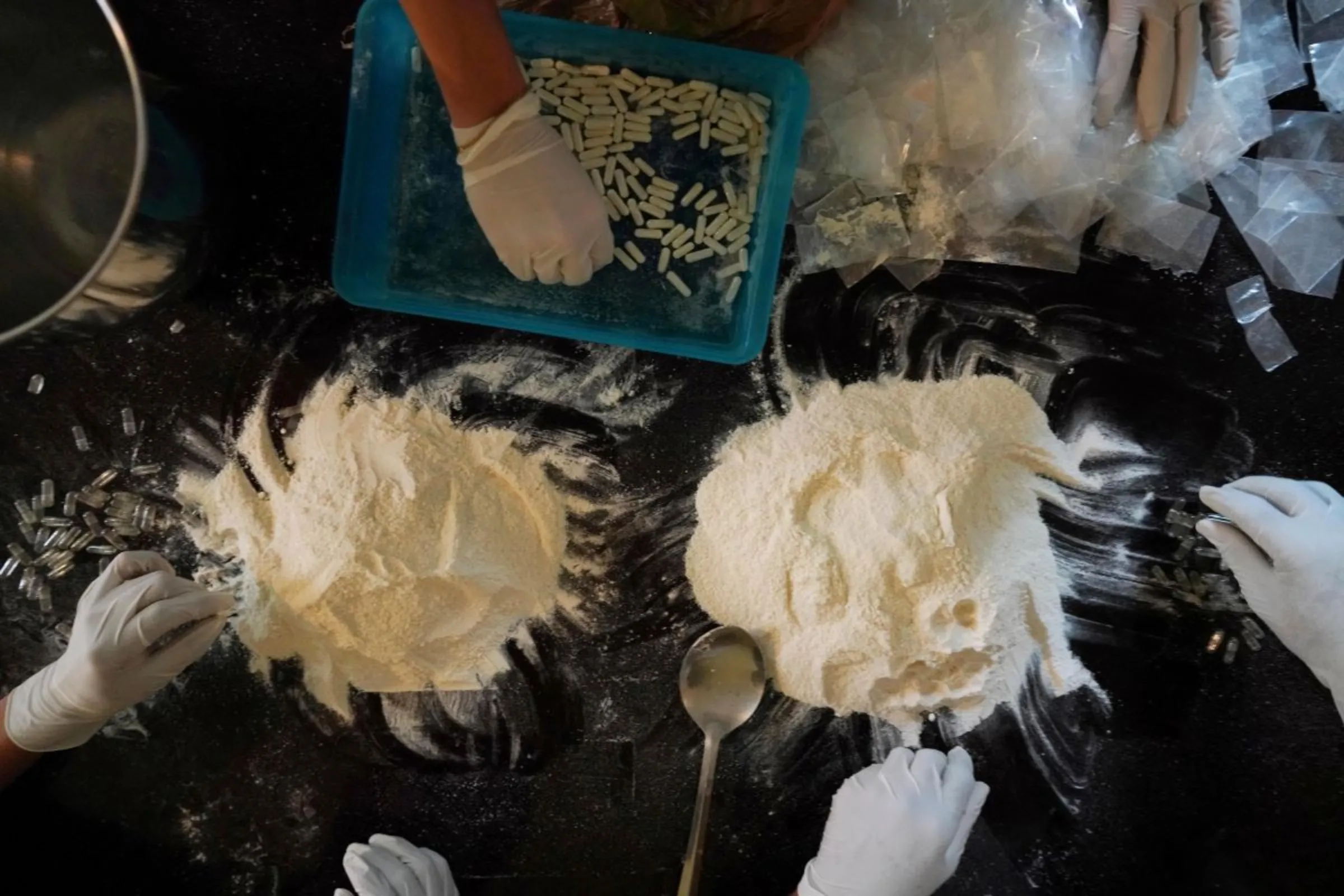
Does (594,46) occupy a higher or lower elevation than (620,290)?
higher

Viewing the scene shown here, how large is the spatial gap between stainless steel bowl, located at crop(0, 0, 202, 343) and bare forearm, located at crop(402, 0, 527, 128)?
32 centimetres

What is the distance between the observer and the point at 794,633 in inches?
43.3

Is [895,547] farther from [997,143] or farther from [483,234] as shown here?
[483,234]

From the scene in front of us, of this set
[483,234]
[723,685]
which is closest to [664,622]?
[723,685]

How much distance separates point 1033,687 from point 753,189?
73cm

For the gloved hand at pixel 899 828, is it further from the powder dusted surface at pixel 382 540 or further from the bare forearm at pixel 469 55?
the bare forearm at pixel 469 55

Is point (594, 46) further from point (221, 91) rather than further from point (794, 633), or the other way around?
point (794, 633)

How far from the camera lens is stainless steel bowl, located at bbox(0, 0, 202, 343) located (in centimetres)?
96

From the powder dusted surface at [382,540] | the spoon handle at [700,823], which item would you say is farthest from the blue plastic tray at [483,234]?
the spoon handle at [700,823]

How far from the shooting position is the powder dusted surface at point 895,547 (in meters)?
1.07

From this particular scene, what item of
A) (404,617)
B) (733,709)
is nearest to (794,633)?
(733,709)

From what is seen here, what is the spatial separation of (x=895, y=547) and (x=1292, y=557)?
46 centimetres

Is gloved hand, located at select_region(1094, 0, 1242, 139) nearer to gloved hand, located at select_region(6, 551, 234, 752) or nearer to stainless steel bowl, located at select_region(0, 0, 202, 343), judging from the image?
stainless steel bowl, located at select_region(0, 0, 202, 343)

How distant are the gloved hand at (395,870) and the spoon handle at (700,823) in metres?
0.30
